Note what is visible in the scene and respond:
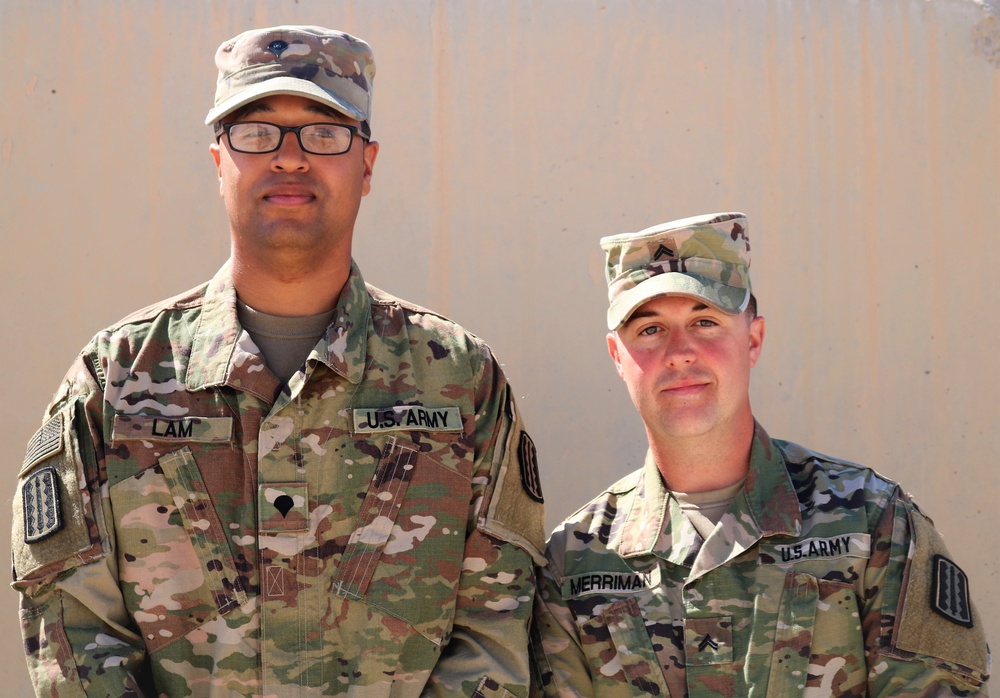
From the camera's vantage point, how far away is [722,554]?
2.91 meters

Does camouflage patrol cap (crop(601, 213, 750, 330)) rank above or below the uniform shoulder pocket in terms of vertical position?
above

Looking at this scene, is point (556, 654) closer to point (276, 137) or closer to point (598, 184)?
point (276, 137)

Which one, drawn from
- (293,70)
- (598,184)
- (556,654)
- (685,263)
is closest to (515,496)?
(556,654)

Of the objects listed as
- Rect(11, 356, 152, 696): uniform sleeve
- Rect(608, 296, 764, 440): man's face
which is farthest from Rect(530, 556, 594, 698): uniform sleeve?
Rect(11, 356, 152, 696): uniform sleeve

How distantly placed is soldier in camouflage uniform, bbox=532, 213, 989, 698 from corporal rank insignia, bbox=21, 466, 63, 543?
46.7 inches

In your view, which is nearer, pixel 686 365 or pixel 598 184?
pixel 686 365

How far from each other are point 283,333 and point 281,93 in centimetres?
58

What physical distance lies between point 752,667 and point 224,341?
4.79 feet

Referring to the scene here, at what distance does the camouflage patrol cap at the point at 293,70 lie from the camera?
2.81 meters

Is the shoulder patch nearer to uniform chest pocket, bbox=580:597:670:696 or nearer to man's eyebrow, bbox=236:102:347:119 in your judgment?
man's eyebrow, bbox=236:102:347:119

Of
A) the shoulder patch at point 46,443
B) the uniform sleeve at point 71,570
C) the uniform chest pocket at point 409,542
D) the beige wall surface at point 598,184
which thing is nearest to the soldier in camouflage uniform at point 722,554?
the uniform chest pocket at point 409,542

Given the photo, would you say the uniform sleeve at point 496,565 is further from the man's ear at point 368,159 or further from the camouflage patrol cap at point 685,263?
the man's ear at point 368,159

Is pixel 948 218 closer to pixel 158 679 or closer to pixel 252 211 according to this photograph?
pixel 252 211

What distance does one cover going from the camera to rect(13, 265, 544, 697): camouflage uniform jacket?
269cm
